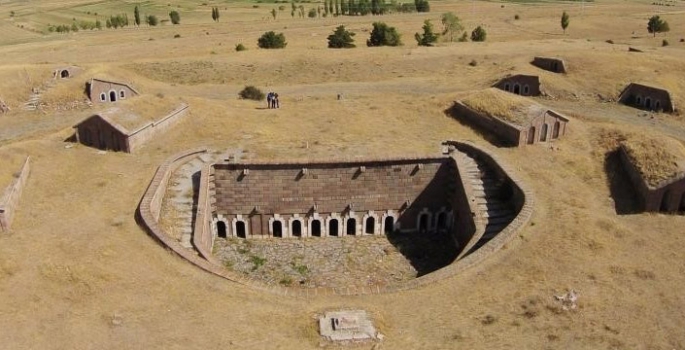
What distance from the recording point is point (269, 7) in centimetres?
14525

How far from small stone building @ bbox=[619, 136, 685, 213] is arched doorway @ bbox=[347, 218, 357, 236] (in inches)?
611

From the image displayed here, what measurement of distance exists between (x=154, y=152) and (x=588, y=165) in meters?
26.2

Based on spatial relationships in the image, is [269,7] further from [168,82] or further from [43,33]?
[168,82]

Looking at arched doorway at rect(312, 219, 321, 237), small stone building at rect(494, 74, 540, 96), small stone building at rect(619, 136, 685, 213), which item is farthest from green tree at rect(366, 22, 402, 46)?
arched doorway at rect(312, 219, 321, 237)

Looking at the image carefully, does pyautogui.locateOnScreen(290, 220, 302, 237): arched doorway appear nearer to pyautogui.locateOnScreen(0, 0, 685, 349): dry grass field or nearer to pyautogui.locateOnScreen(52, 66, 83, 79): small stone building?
pyautogui.locateOnScreen(0, 0, 685, 349): dry grass field

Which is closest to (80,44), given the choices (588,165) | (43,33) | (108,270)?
(43,33)

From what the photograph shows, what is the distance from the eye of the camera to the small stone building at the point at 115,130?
3212cm

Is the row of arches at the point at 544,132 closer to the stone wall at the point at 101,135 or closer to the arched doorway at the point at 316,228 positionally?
the arched doorway at the point at 316,228

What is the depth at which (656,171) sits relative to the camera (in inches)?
1114

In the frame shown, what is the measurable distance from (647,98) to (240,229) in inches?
1342

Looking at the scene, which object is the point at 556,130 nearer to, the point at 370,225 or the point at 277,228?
the point at 370,225

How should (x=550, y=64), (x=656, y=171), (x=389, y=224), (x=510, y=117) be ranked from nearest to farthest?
(x=656, y=171) → (x=389, y=224) → (x=510, y=117) → (x=550, y=64)

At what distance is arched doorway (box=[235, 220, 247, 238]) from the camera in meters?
31.7

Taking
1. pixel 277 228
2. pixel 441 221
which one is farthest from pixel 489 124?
pixel 277 228
